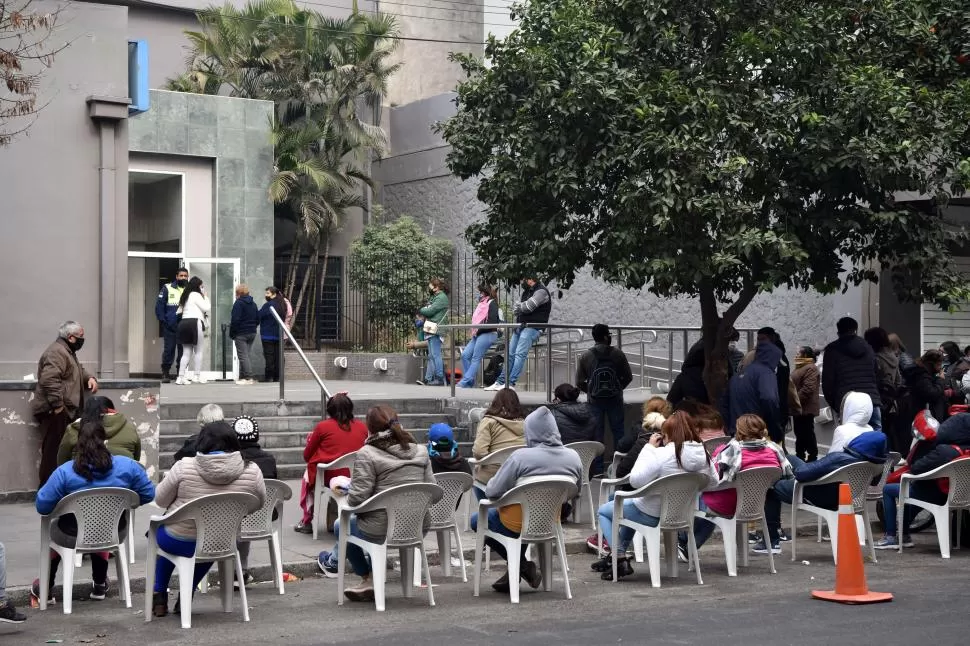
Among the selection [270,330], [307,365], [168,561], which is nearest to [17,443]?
[307,365]

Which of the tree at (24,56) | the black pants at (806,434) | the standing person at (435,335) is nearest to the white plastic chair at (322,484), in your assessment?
the tree at (24,56)

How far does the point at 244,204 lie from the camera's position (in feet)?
82.1

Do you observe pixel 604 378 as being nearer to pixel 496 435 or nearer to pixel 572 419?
pixel 572 419

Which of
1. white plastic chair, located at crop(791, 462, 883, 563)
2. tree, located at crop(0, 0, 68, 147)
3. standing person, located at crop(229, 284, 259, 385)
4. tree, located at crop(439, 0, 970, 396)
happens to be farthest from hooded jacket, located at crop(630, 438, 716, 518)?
standing person, located at crop(229, 284, 259, 385)

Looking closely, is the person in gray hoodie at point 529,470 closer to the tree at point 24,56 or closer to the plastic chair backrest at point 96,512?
the plastic chair backrest at point 96,512

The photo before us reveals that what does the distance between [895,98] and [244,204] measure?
1504 centimetres

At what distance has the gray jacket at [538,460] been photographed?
9219mm

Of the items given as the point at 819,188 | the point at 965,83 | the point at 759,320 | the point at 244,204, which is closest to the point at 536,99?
the point at 819,188

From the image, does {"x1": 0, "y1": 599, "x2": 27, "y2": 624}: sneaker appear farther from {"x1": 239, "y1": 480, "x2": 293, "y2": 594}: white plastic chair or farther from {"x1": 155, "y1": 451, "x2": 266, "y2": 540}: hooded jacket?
{"x1": 239, "y1": 480, "x2": 293, "y2": 594}: white plastic chair

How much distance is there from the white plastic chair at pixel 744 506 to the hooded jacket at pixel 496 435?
1744mm

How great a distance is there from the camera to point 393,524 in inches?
347

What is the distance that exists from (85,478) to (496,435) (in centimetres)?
370

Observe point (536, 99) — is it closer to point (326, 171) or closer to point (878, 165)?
point (878, 165)

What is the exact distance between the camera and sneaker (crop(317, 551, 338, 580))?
32.8ft
